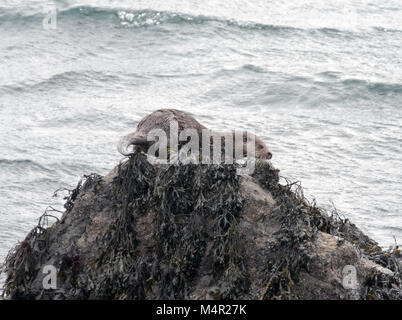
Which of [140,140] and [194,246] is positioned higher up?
[140,140]

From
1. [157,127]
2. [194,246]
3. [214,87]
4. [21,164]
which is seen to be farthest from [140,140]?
[214,87]

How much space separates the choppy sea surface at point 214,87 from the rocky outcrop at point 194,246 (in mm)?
3072

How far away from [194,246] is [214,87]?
10.6 m

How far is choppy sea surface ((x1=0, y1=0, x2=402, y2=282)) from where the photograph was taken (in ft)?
40.2

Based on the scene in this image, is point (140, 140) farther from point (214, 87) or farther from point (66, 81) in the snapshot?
point (66, 81)

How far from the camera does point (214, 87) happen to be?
16734mm

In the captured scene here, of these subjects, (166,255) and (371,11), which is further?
(371,11)

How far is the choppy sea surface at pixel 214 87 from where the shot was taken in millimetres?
12266

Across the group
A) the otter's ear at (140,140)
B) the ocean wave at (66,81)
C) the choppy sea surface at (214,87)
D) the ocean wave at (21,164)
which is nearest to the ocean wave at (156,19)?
the choppy sea surface at (214,87)

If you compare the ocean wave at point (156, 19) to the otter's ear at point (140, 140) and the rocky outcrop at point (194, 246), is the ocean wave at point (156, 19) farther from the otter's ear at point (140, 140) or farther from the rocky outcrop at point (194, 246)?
the rocky outcrop at point (194, 246)

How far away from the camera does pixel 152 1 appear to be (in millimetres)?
22156
